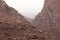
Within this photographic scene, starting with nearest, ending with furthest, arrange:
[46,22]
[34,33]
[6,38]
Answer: [6,38]
[34,33]
[46,22]

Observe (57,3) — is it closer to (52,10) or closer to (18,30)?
(52,10)

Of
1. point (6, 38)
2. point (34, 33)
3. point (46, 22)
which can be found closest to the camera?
point (6, 38)

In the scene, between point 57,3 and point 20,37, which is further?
point 57,3

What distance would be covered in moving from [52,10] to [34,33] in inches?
1512

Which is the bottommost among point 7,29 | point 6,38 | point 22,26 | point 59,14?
point 6,38

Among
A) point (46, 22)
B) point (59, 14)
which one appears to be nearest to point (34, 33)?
point (59, 14)

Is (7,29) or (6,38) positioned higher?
(7,29)

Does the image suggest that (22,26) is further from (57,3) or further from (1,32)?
(57,3)

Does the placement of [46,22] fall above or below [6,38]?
above

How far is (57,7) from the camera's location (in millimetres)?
59625

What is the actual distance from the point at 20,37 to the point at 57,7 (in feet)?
132

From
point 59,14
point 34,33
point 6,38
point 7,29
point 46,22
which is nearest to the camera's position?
point 6,38

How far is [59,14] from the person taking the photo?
58.1 meters

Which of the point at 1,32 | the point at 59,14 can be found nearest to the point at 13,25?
the point at 1,32
